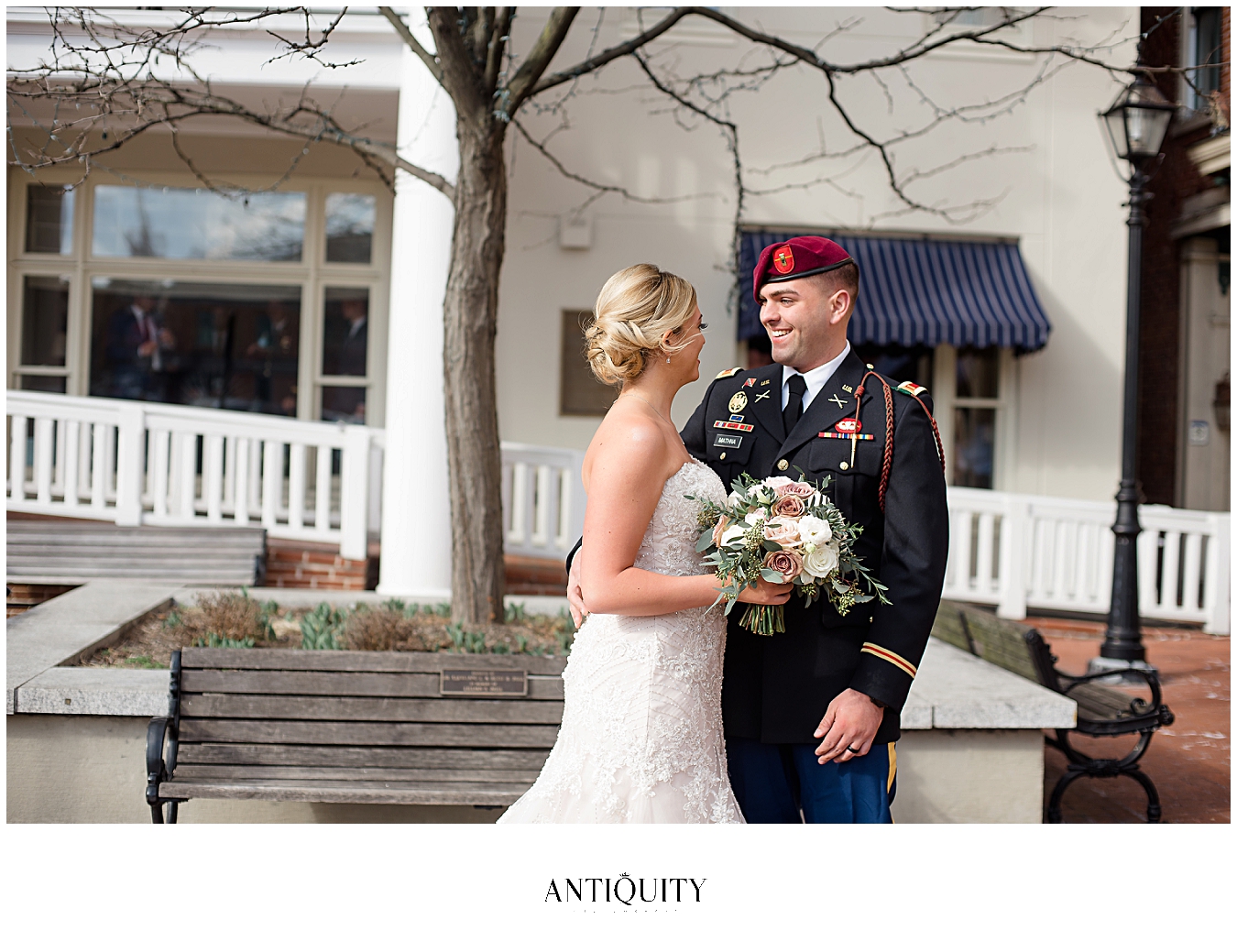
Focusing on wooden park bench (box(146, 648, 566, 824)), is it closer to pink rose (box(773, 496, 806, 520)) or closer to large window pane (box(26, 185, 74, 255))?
pink rose (box(773, 496, 806, 520))

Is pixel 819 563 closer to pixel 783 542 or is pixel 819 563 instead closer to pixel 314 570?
pixel 783 542

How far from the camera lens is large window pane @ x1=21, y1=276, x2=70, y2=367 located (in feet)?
35.0

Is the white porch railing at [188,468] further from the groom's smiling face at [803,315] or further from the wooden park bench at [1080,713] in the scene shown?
the groom's smiling face at [803,315]

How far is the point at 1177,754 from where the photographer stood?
571 centimetres

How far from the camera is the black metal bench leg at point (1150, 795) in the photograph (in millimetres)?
4488

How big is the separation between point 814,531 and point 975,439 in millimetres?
9283

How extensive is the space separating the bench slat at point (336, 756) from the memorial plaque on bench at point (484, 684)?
0.67ft

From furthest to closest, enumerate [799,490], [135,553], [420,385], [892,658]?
1. [135,553]
2. [420,385]
3. [892,658]
4. [799,490]

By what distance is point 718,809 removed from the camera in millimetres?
2428

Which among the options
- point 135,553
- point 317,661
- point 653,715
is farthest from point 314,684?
point 135,553

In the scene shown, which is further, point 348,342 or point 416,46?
point 348,342

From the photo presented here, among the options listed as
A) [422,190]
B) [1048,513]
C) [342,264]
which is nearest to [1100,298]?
[1048,513]

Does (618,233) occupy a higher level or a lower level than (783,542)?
higher

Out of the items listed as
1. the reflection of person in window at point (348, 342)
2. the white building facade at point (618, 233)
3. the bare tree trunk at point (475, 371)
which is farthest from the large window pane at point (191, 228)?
the bare tree trunk at point (475, 371)
